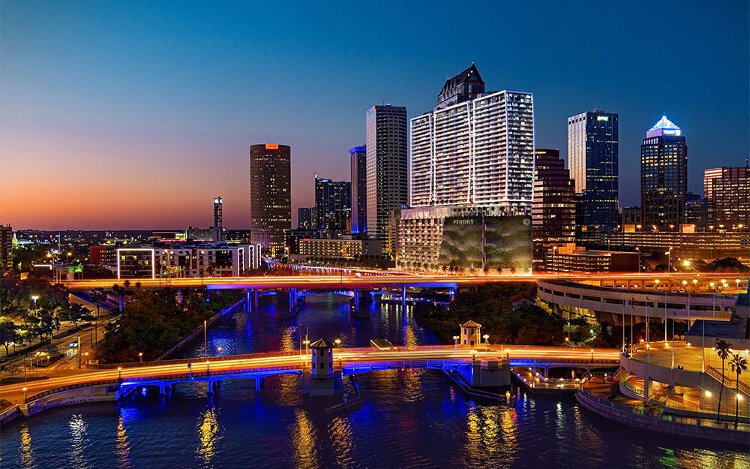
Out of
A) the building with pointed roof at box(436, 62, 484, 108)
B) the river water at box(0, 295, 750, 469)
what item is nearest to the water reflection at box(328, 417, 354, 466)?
the river water at box(0, 295, 750, 469)

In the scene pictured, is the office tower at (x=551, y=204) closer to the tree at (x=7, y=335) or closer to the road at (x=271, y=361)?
the road at (x=271, y=361)

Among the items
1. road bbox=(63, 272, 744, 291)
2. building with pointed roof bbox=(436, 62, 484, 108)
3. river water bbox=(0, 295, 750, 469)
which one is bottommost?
river water bbox=(0, 295, 750, 469)

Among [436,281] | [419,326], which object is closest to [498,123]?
[436,281]

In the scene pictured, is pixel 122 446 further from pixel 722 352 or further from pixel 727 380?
pixel 722 352

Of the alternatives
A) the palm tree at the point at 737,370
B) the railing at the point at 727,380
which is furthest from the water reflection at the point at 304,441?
the railing at the point at 727,380

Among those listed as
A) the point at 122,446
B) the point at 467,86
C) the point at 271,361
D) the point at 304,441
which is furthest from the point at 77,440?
the point at 467,86

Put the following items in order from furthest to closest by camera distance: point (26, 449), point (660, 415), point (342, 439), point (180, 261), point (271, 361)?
point (180, 261)
point (271, 361)
point (660, 415)
point (342, 439)
point (26, 449)

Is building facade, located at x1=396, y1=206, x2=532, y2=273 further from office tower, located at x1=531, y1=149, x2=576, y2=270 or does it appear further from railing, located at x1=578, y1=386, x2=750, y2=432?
railing, located at x1=578, y1=386, x2=750, y2=432
